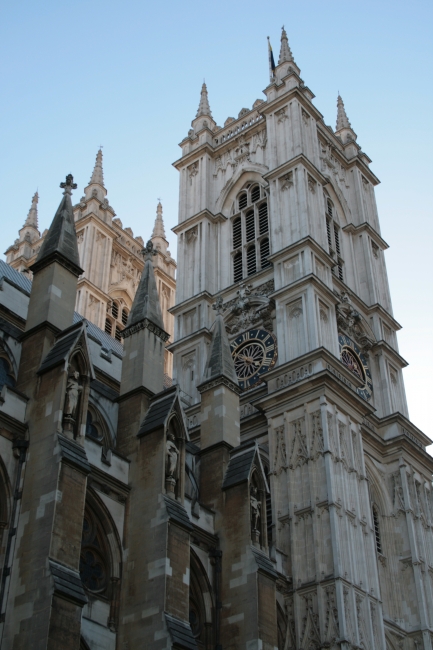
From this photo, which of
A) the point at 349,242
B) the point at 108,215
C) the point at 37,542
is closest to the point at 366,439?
the point at 349,242

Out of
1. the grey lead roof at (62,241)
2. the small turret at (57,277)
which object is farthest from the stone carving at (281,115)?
the small turret at (57,277)

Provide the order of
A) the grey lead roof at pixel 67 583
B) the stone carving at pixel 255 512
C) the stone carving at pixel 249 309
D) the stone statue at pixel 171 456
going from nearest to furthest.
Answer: the grey lead roof at pixel 67 583, the stone statue at pixel 171 456, the stone carving at pixel 255 512, the stone carving at pixel 249 309

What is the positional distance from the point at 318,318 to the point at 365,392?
4.15 m

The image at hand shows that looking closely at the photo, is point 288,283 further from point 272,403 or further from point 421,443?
point 421,443

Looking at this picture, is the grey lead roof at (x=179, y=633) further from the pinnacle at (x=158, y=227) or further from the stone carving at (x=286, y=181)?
the pinnacle at (x=158, y=227)

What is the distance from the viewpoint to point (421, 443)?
34531mm

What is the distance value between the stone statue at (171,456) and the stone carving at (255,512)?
9.81ft

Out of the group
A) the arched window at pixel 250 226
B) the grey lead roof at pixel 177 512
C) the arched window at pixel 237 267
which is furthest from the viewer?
the arched window at pixel 250 226

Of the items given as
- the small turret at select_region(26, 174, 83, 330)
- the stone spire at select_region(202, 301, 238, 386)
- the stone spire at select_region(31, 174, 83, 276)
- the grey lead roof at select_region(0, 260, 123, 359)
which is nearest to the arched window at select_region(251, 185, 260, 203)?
the grey lead roof at select_region(0, 260, 123, 359)

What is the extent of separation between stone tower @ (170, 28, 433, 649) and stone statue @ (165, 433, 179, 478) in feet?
8.64

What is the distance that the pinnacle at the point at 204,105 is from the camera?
45.7m

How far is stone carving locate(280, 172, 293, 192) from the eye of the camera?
1490 inches

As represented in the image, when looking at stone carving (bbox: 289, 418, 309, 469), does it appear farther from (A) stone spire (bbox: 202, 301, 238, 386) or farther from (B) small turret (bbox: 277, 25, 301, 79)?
(B) small turret (bbox: 277, 25, 301, 79)

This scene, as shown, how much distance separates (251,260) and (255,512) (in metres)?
15.9
